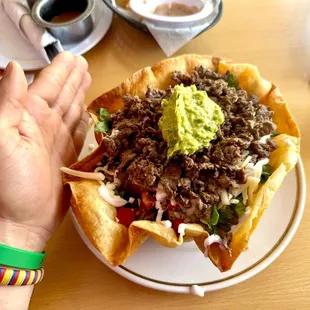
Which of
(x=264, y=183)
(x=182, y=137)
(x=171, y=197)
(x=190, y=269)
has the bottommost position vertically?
(x=190, y=269)

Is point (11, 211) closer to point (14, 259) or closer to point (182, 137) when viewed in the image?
point (14, 259)

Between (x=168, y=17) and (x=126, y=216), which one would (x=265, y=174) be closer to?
(x=126, y=216)

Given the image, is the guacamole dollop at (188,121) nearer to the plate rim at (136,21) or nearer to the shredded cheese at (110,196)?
the shredded cheese at (110,196)

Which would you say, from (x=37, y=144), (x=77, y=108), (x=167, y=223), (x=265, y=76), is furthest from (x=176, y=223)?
(x=265, y=76)

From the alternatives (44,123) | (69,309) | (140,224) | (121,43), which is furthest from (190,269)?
(121,43)

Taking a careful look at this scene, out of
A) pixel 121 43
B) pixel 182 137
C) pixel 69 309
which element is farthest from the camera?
pixel 121 43

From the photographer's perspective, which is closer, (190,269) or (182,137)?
(182,137)

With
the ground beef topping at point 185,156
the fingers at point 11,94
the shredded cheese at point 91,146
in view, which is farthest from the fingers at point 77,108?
the fingers at point 11,94

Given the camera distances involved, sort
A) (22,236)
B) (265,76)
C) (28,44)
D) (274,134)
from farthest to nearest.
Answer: (28,44), (265,76), (274,134), (22,236)
